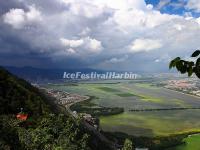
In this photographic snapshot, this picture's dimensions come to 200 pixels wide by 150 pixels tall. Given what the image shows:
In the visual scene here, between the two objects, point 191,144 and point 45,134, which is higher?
point 45,134

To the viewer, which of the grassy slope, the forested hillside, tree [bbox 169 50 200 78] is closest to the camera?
tree [bbox 169 50 200 78]

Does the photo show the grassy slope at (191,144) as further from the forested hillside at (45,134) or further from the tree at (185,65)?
the tree at (185,65)

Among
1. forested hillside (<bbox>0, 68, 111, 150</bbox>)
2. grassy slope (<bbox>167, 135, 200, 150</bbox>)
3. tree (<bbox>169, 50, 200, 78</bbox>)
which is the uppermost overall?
tree (<bbox>169, 50, 200, 78</bbox>)

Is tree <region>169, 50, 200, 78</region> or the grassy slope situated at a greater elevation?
tree <region>169, 50, 200, 78</region>

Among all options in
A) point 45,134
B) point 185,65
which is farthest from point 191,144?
point 185,65

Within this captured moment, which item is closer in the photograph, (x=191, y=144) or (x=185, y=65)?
(x=185, y=65)

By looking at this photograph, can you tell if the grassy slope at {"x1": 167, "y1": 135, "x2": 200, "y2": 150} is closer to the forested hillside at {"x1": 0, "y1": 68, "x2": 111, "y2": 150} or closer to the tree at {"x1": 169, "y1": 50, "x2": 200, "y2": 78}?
the forested hillside at {"x1": 0, "y1": 68, "x2": 111, "y2": 150}

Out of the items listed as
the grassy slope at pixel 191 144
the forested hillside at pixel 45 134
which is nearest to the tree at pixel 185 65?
the forested hillside at pixel 45 134

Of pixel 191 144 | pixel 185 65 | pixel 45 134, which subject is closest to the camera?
pixel 185 65

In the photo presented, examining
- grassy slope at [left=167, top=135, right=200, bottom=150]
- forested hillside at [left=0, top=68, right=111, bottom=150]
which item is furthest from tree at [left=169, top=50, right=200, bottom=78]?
grassy slope at [left=167, top=135, right=200, bottom=150]

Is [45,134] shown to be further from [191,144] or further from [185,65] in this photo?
[191,144]

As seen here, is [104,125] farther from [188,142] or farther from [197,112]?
[197,112]
